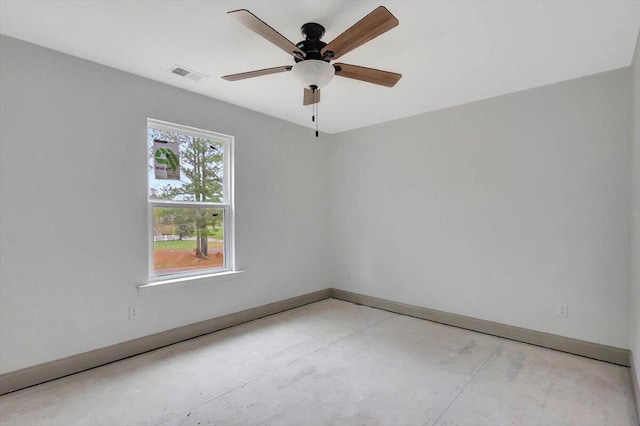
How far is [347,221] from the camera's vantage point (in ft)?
15.8

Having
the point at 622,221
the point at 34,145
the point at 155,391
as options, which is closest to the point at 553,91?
the point at 622,221

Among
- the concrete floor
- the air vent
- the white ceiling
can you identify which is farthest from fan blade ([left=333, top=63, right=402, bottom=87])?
the concrete floor

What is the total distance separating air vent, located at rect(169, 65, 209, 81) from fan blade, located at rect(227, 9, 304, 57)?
1271mm

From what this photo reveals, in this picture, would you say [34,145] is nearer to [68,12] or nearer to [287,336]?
[68,12]

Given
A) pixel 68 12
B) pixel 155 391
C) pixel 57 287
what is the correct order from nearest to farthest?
pixel 68 12 → pixel 155 391 → pixel 57 287

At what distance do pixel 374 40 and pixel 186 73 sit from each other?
1744 mm

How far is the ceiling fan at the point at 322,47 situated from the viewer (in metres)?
1.72

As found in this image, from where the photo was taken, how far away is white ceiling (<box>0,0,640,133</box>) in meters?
1.97

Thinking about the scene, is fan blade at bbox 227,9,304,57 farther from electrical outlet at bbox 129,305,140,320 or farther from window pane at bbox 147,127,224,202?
electrical outlet at bbox 129,305,140,320

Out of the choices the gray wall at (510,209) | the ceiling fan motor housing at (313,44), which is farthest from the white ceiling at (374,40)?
the gray wall at (510,209)

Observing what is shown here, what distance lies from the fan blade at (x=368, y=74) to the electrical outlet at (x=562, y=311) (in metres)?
2.67

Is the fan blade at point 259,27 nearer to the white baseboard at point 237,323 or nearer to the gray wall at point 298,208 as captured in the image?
the gray wall at point 298,208

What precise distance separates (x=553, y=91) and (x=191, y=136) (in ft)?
12.3

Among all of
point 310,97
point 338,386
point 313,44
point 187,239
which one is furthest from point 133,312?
point 313,44
